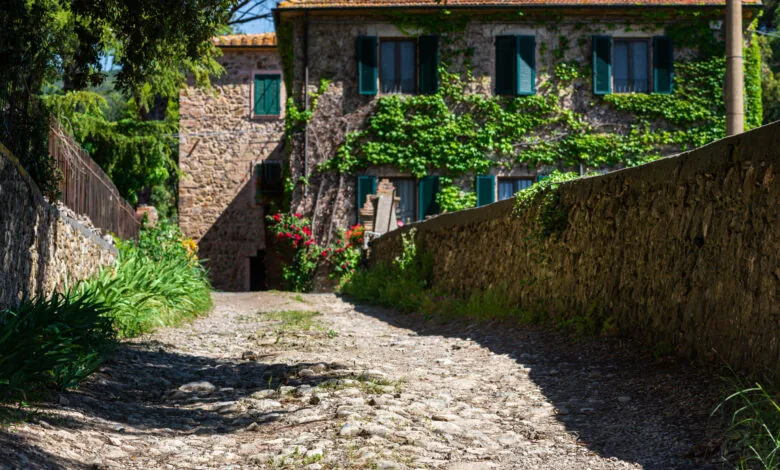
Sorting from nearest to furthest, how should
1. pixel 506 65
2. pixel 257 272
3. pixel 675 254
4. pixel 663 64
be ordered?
1. pixel 675 254
2. pixel 663 64
3. pixel 506 65
4. pixel 257 272

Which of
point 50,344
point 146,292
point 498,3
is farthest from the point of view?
point 498,3

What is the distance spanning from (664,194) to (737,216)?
1.05m

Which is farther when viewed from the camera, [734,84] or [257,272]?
[257,272]

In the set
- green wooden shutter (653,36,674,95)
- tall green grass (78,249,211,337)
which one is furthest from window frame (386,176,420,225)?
tall green grass (78,249,211,337)

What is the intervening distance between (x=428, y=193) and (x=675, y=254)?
13.6 meters

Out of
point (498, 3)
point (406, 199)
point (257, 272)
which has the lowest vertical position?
point (257, 272)

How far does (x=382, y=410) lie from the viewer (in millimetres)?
4812

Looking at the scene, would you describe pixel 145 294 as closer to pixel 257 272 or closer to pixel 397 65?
pixel 397 65

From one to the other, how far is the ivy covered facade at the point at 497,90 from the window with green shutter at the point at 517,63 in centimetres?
2

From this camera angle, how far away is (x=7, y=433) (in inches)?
144

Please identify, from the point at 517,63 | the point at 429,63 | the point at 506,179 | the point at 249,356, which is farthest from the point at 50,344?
the point at 517,63

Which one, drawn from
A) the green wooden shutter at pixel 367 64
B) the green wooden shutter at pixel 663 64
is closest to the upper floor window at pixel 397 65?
the green wooden shutter at pixel 367 64

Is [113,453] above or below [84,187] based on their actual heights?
A: below

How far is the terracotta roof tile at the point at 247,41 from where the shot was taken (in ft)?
81.7
